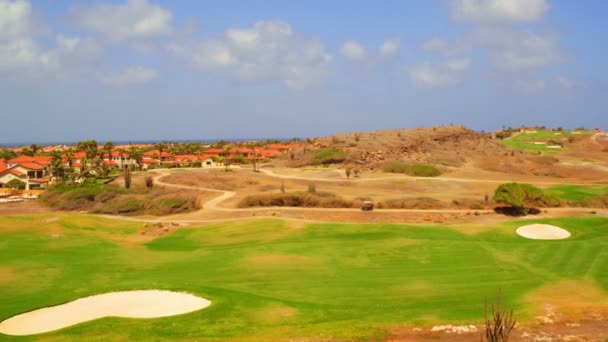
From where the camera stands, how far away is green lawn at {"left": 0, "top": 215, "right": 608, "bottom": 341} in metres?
23.5

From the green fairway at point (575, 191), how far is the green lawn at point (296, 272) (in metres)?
15.2

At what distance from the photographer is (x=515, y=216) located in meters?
52.8

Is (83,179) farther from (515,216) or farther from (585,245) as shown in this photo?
(585,245)

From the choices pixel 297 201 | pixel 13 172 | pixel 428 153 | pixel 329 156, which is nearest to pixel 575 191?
pixel 297 201

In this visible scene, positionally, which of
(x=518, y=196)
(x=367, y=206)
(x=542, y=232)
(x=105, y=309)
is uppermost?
(x=518, y=196)

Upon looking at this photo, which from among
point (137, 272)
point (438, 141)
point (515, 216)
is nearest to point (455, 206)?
point (515, 216)

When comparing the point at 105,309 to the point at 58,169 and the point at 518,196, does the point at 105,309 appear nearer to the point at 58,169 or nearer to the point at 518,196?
the point at 518,196

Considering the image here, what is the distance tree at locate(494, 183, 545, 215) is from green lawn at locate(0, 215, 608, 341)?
6.46 m

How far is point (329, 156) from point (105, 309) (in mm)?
79749

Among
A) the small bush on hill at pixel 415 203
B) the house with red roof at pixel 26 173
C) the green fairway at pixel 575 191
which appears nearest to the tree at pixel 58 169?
the house with red roof at pixel 26 173

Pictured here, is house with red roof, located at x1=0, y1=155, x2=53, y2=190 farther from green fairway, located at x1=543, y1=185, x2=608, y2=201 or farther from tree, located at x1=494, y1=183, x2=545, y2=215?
green fairway, located at x1=543, y1=185, x2=608, y2=201

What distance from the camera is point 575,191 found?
64750mm

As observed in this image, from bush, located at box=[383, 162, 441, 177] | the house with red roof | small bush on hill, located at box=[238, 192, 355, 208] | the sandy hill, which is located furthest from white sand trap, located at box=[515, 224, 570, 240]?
the house with red roof

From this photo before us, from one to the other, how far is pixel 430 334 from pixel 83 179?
79.5m
